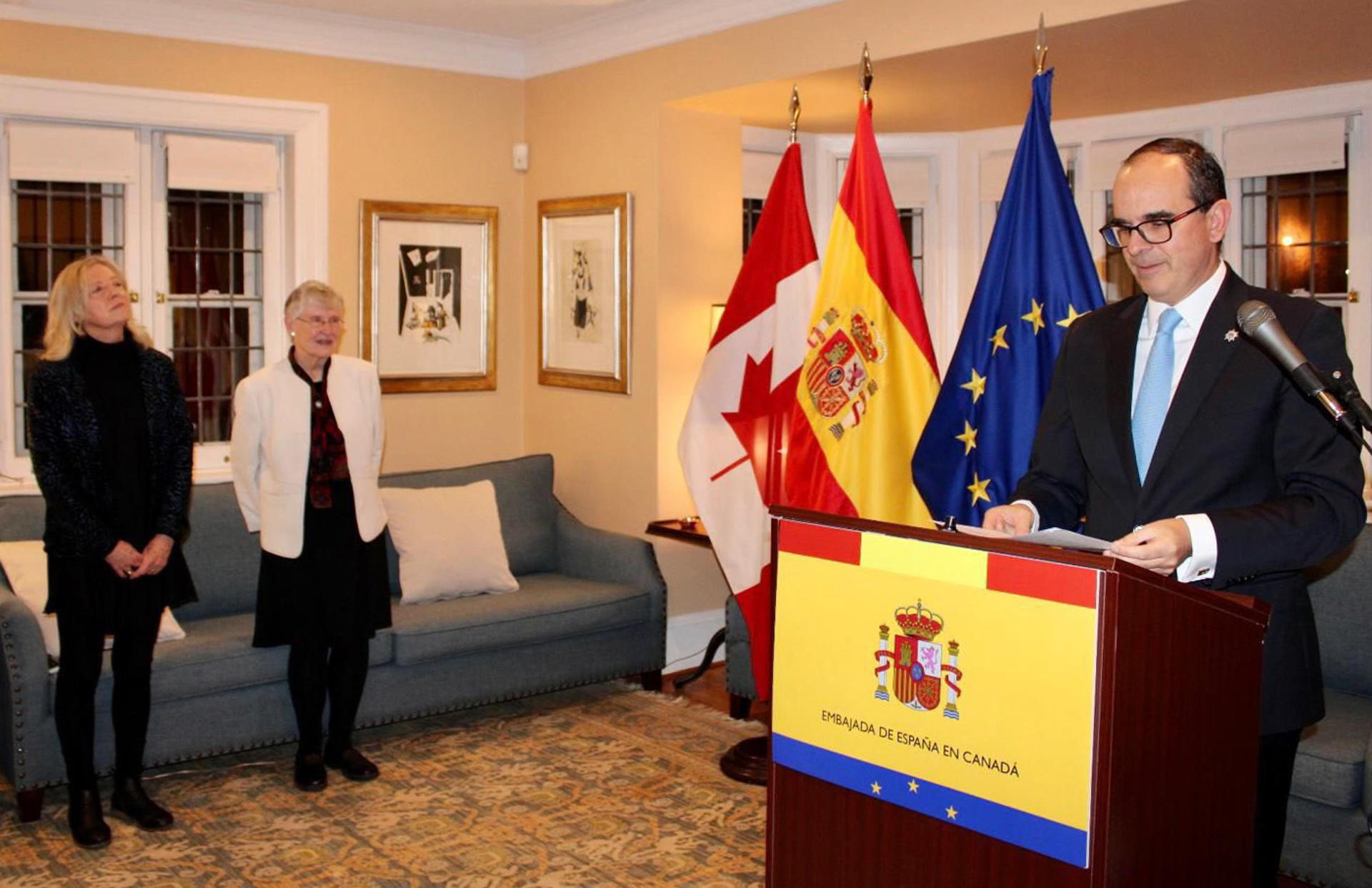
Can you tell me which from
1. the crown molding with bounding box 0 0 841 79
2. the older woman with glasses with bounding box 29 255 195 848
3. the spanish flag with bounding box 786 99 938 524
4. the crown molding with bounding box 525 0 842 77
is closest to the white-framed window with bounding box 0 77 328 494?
the crown molding with bounding box 0 0 841 79

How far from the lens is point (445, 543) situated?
5152 millimetres

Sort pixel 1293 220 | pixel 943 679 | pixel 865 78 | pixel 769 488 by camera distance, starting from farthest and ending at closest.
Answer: pixel 1293 220 < pixel 769 488 < pixel 865 78 < pixel 943 679

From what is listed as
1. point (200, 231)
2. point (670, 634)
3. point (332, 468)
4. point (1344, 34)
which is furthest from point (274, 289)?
point (1344, 34)

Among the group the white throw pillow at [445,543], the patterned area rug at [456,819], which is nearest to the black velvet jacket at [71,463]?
the patterned area rug at [456,819]

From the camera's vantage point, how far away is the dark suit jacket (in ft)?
6.35

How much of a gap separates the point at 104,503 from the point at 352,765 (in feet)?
3.99

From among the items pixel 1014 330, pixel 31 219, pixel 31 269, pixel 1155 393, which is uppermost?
pixel 31 219

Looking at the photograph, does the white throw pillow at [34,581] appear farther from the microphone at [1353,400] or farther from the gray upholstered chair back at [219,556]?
the microphone at [1353,400]

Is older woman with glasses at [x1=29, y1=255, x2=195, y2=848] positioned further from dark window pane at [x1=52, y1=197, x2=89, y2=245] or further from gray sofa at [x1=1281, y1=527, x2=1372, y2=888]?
gray sofa at [x1=1281, y1=527, x2=1372, y2=888]

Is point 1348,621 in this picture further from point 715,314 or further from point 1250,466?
point 715,314

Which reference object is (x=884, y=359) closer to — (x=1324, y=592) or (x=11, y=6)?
(x=1324, y=592)

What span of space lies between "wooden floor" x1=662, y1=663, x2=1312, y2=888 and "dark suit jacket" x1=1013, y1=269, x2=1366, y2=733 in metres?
3.00

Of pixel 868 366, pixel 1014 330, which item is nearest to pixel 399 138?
pixel 868 366

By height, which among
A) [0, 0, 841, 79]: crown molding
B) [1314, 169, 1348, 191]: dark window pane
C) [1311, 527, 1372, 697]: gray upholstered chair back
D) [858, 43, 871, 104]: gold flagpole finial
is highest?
[0, 0, 841, 79]: crown molding
